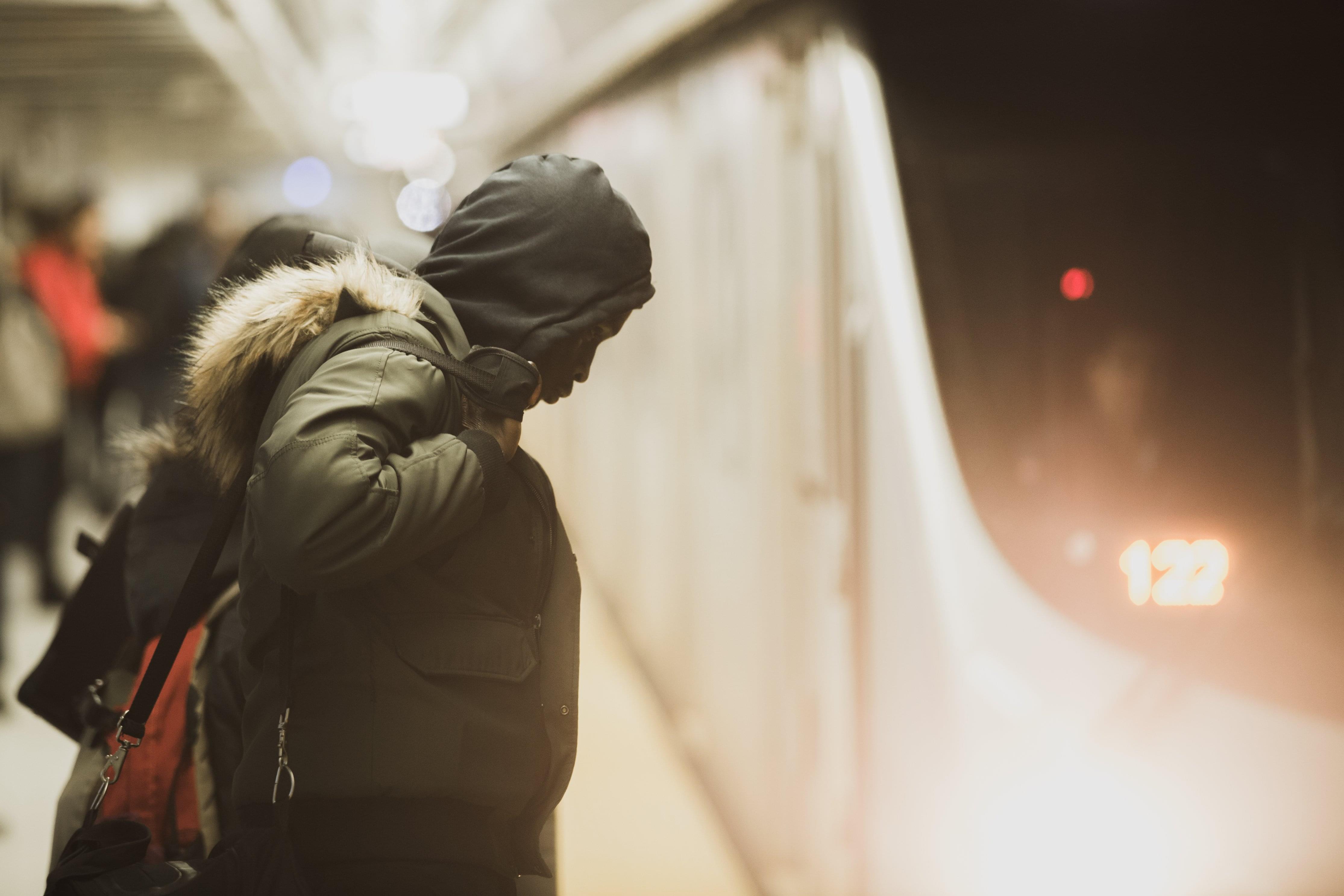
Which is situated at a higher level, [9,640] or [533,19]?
[533,19]

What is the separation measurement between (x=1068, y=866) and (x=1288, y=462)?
32.2 inches

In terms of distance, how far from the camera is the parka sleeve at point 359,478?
3.72 feet

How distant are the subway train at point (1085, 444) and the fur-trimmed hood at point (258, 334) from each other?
1.12m

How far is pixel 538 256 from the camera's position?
1.34m

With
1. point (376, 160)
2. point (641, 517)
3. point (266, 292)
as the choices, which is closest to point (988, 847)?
point (266, 292)

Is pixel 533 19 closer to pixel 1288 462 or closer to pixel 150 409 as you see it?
pixel 150 409

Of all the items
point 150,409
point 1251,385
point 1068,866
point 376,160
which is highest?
point 376,160

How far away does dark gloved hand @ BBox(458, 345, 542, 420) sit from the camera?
4.17ft

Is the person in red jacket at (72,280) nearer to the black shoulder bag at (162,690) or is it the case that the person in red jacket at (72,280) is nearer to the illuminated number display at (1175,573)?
the black shoulder bag at (162,690)

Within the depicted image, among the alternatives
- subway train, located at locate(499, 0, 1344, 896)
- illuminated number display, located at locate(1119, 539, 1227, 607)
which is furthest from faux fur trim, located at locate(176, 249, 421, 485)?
illuminated number display, located at locate(1119, 539, 1227, 607)

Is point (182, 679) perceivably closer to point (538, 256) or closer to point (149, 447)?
point (149, 447)

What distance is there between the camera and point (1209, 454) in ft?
7.29

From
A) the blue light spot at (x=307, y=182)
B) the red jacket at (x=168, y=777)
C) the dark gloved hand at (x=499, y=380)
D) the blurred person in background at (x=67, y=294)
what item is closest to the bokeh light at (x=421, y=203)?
the blue light spot at (x=307, y=182)

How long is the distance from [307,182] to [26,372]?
18.2 m
